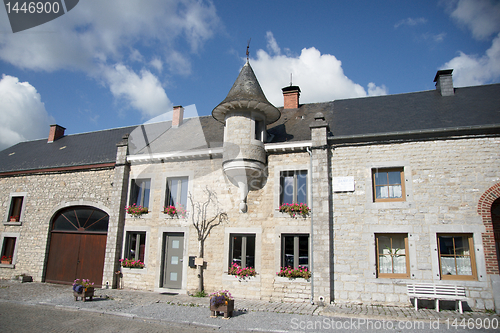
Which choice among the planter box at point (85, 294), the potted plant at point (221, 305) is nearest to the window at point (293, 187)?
the potted plant at point (221, 305)

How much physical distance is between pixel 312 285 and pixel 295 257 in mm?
994

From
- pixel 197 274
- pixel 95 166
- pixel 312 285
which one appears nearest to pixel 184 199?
pixel 197 274

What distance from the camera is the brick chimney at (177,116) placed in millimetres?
15698

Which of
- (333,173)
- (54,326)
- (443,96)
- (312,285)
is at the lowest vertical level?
(54,326)

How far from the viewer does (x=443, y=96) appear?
12172 mm

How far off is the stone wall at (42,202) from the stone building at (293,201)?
62mm

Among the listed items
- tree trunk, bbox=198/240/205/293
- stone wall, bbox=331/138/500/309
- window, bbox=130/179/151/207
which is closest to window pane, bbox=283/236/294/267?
stone wall, bbox=331/138/500/309

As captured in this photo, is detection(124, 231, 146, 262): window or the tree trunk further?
detection(124, 231, 146, 262): window

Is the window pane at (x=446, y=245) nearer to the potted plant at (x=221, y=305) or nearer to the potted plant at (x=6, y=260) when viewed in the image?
the potted plant at (x=221, y=305)

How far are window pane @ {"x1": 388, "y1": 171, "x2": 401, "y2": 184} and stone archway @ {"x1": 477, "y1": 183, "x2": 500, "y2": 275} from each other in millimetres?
2087

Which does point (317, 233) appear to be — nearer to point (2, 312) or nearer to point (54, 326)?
point (54, 326)

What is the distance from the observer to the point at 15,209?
14883 millimetres

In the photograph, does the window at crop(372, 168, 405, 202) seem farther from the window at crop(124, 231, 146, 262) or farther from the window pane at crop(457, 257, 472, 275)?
the window at crop(124, 231, 146, 262)

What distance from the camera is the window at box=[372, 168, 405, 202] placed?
9641mm
